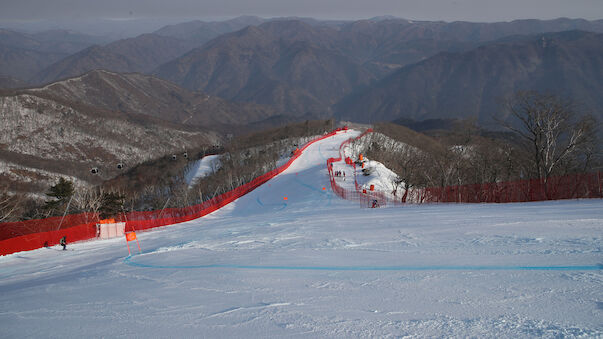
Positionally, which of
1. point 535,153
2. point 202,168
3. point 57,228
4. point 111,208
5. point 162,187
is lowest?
point 57,228

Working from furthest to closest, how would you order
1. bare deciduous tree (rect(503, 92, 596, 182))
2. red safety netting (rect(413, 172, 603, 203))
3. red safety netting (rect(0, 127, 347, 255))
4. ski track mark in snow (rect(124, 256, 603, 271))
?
bare deciduous tree (rect(503, 92, 596, 182)) → red safety netting (rect(0, 127, 347, 255)) → red safety netting (rect(413, 172, 603, 203)) → ski track mark in snow (rect(124, 256, 603, 271))

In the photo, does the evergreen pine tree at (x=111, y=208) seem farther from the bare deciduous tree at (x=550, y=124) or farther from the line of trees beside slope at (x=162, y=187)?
the bare deciduous tree at (x=550, y=124)

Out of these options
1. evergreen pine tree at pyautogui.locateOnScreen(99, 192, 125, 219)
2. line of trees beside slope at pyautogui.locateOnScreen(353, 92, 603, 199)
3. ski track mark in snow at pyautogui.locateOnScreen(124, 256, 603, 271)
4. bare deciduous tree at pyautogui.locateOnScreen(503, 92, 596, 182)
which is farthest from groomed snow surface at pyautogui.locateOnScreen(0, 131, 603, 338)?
evergreen pine tree at pyautogui.locateOnScreen(99, 192, 125, 219)

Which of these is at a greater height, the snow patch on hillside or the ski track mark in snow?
the snow patch on hillside

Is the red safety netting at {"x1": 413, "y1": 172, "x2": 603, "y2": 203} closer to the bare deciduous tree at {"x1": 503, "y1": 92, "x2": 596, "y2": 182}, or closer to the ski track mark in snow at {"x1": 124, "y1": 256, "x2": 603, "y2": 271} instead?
the bare deciduous tree at {"x1": 503, "y1": 92, "x2": 596, "y2": 182}

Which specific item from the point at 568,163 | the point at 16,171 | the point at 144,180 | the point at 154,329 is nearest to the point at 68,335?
the point at 154,329

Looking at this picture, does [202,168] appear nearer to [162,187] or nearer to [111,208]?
[162,187]

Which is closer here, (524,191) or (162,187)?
(524,191)

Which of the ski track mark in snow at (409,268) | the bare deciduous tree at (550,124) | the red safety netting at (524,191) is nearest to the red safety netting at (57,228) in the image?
the ski track mark in snow at (409,268)

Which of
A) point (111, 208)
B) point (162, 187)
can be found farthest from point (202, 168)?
point (111, 208)
